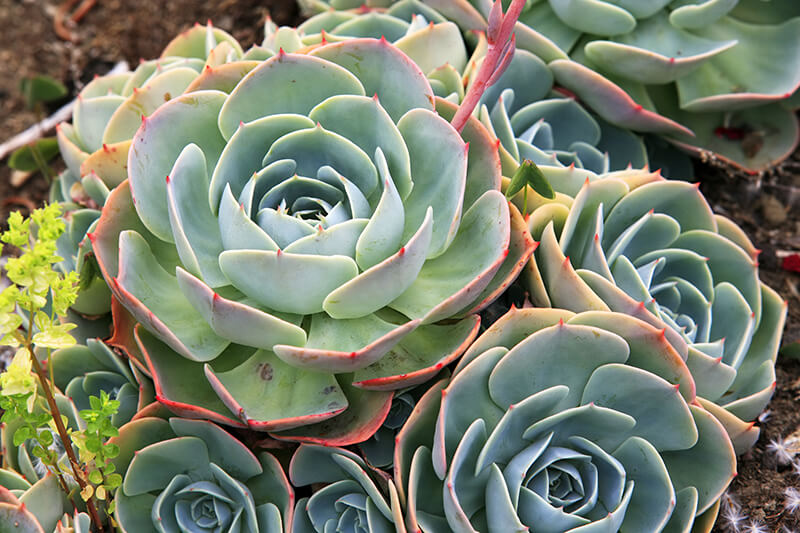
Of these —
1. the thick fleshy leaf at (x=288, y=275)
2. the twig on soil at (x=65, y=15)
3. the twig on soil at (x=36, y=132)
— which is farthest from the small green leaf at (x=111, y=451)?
the twig on soil at (x=65, y=15)

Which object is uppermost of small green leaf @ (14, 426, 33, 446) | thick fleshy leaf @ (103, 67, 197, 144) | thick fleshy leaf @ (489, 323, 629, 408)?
thick fleshy leaf @ (103, 67, 197, 144)

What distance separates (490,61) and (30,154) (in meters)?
1.30

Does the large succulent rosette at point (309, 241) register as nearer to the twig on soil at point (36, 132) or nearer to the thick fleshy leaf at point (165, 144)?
the thick fleshy leaf at point (165, 144)

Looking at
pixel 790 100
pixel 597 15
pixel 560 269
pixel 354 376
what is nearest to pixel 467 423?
pixel 354 376

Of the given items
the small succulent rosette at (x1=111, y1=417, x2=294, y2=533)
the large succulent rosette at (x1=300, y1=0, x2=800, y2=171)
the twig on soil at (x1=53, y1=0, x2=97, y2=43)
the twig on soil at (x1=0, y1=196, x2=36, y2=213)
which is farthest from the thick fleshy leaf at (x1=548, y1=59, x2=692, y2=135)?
the twig on soil at (x1=53, y1=0, x2=97, y2=43)

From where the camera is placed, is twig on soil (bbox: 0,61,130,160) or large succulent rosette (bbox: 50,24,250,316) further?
twig on soil (bbox: 0,61,130,160)

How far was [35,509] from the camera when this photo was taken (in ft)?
3.92

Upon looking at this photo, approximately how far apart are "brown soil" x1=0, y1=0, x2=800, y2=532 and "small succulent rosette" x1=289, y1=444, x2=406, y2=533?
0.66m

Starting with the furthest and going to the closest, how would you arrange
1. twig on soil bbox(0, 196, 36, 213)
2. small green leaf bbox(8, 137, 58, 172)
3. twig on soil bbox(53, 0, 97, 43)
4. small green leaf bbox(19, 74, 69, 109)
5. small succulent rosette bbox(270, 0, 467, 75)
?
twig on soil bbox(53, 0, 97, 43), twig on soil bbox(0, 196, 36, 213), small green leaf bbox(19, 74, 69, 109), small green leaf bbox(8, 137, 58, 172), small succulent rosette bbox(270, 0, 467, 75)

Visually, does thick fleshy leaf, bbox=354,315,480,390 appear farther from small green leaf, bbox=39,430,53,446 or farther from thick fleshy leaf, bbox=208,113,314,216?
small green leaf, bbox=39,430,53,446

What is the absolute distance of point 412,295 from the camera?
1219 mm

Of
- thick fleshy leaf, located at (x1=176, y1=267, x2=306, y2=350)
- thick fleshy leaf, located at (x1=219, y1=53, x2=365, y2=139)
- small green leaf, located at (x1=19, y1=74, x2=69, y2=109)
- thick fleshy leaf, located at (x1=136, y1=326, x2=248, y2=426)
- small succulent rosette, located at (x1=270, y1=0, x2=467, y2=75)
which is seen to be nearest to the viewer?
thick fleshy leaf, located at (x1=176, y1=267, x2=306, y2=350)

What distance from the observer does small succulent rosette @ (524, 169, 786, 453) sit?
129 cm

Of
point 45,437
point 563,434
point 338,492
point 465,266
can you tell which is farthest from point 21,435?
point 563,434
